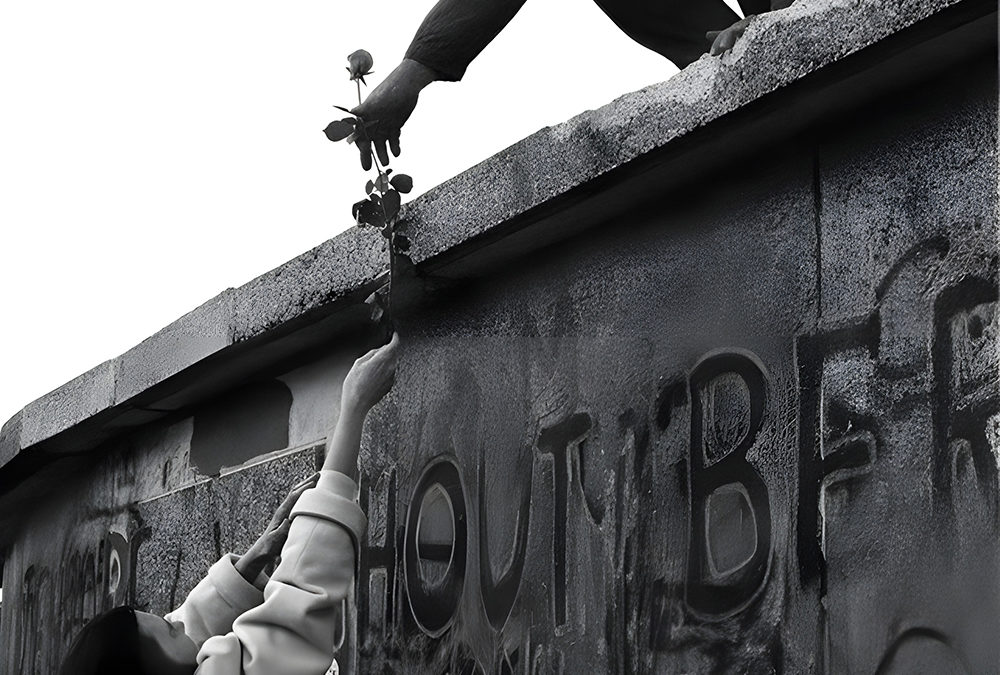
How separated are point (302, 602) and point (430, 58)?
5.26 feet

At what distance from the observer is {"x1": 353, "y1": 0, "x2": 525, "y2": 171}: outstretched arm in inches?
162

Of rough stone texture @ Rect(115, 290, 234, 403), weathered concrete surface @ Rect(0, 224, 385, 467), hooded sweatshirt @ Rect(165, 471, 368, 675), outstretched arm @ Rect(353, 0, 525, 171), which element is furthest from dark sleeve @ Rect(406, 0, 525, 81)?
rough stone texture @ Rect(115, 290, 234, 403)

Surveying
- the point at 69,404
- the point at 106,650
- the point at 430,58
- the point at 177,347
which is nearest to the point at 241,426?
the point at 177,347

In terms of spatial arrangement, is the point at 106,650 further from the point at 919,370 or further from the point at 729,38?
the point at 729,38

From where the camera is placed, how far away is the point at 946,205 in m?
3.23

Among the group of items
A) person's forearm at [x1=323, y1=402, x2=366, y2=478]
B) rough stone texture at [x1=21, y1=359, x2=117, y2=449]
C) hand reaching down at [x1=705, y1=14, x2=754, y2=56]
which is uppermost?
rough stone texture at [x1=21, y1=359, x2=117, y2=449]

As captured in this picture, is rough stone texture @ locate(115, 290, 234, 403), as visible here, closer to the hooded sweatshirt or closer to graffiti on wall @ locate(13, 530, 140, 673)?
graffiti on wall @ locate(13, 530, 140, 673)

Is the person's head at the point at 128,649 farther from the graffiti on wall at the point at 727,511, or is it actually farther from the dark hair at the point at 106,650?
the graffiti on wall at the point at 727,511

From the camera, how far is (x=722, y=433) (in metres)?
3.66

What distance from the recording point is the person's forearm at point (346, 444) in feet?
11.7

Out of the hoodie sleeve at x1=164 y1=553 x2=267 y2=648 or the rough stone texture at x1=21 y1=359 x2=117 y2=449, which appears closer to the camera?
the hoodie sleeve at x1=164 y1=553 x2=267 y2=648

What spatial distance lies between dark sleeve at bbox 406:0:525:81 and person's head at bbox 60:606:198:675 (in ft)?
5.60

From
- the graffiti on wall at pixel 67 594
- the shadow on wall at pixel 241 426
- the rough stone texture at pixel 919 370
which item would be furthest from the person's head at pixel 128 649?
the graffiti on wall at pixel 67 594

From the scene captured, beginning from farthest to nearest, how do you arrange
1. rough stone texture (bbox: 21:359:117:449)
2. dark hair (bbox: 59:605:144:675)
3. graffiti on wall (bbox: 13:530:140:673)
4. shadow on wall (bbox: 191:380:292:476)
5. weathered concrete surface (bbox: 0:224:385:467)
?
graffiti on wall (bbox: 13:530:140:673) → rough stone texture (bbox: 21:359:117:449) → shadow on wall (bbox: 191:380:292:476) → weathered concrete surface (bbox: 0:224:385:467) → dark hair (bbox: 59:605:144:675)
